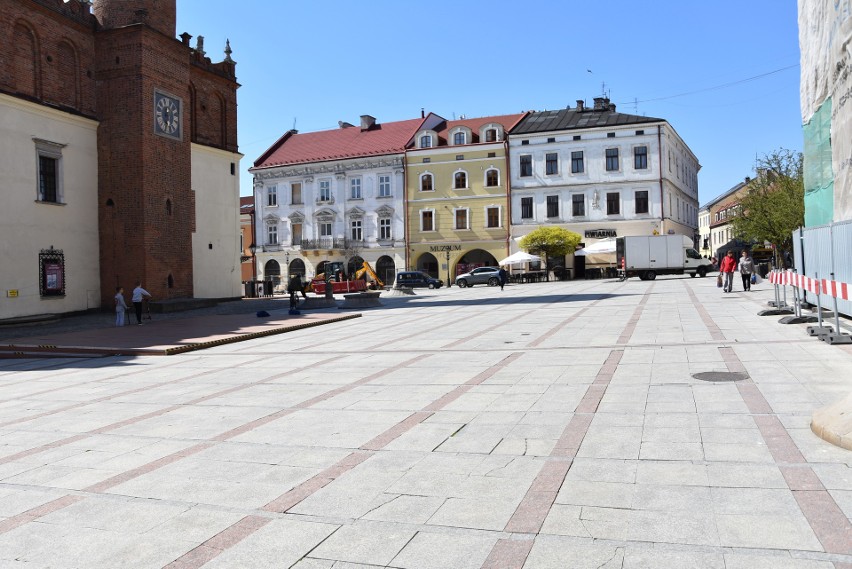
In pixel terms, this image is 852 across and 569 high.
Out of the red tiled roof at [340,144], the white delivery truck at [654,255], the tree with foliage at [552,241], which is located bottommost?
the white delivery truck at [654,255]

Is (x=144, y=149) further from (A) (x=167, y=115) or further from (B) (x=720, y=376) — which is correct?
(B) (x=720, y=376)

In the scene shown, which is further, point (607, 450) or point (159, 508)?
point (607, 450)

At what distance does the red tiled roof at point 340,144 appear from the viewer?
5917cm

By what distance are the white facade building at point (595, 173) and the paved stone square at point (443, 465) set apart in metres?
42.3

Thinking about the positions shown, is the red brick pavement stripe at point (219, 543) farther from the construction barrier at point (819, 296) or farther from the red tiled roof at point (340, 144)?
the red tiled roof at point (340, 144)

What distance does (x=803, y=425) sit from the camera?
6.16 m

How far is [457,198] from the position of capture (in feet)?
185

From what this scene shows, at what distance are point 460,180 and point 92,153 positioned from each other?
109 ft

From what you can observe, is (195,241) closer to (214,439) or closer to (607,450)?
(214,439)

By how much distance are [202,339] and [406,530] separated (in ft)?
44.7

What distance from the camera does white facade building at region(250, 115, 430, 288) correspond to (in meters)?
58.0

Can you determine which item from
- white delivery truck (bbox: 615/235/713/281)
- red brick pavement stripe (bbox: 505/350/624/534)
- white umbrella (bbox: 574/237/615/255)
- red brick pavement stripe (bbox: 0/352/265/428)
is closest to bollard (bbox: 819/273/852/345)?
red brick pavement stripe (bbox: 505/350/624/534)

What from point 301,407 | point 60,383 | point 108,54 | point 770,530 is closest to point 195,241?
point 108,54

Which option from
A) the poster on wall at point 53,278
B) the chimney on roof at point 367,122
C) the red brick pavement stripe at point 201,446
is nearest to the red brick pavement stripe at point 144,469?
the red brick pavement stripe at point 201,446
